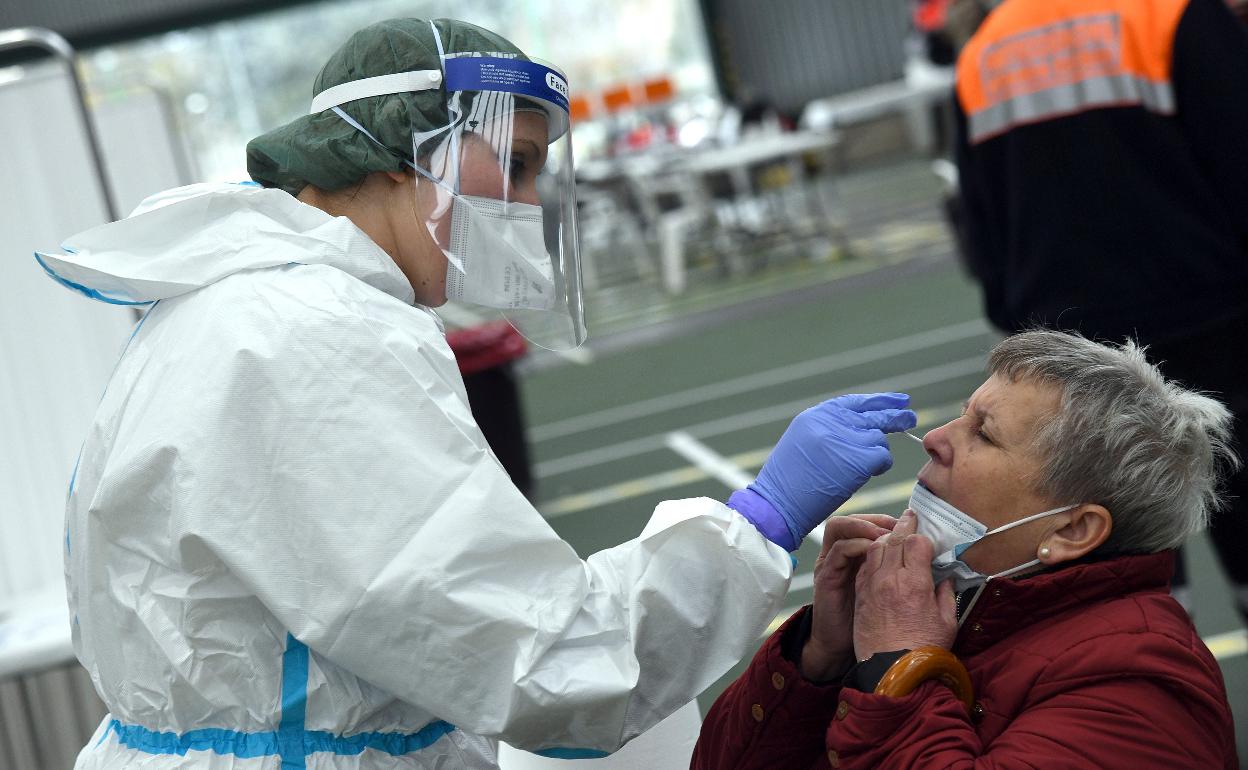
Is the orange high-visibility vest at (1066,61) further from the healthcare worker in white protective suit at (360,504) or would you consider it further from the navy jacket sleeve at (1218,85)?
the healthcare worker in white protective suit at (360,504)

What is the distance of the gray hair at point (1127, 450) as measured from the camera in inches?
70.2

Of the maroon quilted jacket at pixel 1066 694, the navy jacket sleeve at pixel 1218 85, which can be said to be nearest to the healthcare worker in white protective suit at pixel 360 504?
the maroon quilted jacket at pixel 1066 694

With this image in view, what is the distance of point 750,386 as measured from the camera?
26.9 ft

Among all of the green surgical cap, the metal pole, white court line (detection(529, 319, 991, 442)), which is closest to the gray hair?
the green surgical cap

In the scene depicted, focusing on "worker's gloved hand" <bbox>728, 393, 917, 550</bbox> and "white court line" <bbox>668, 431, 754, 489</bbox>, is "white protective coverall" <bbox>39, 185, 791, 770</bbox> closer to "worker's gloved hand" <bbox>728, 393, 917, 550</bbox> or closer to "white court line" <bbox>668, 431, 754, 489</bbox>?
"worker's gloved hand" <bbox>728, 393, 917, 550</bbox>

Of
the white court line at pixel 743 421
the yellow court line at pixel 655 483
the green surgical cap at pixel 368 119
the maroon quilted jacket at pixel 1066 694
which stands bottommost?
the white court line at pixel 743 421

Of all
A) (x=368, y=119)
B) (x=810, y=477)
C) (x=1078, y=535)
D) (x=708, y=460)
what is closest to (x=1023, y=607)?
(x=1078, y=535)

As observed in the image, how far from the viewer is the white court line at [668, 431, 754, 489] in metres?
6.16

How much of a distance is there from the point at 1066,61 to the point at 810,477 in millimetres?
1771

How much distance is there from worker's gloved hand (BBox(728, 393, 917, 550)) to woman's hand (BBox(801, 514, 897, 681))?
0.13m

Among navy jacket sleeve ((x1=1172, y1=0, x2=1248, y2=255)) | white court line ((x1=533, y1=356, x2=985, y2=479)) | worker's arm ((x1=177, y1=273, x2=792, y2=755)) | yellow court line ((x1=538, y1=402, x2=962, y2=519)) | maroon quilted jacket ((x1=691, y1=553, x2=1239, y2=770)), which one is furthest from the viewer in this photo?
white court line ((x1=533, y1=356, x2=985, y2=479))

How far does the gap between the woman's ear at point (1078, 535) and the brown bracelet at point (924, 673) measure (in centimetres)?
24

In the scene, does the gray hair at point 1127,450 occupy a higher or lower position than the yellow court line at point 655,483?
higher

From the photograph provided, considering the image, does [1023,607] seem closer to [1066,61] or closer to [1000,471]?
[1000,471]
